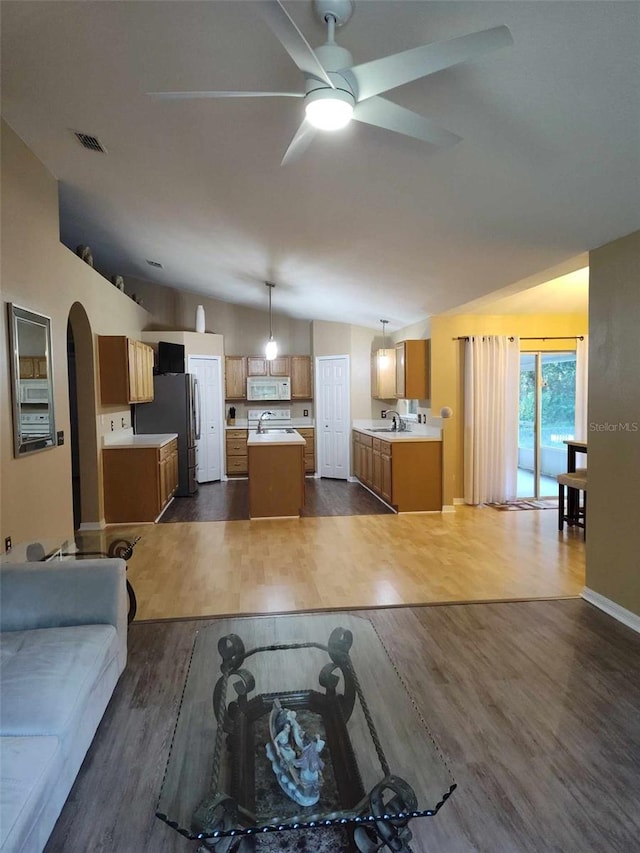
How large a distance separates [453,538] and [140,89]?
440 centimetres

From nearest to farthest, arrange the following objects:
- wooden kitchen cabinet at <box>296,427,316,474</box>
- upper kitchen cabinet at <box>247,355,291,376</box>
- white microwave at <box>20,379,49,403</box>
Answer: white microwave at <box>20,379,49,403</box> → wooden kitchen cabinet at <box>296,427,316,474</box> → upper kitchen cabinet at <box>247,355,291,376</box>

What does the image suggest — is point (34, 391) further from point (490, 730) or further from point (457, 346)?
point (457, 346)

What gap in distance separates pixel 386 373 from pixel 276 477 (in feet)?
8.93

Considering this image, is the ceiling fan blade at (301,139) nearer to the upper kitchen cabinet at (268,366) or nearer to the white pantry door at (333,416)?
the white pantry door at (333,416)

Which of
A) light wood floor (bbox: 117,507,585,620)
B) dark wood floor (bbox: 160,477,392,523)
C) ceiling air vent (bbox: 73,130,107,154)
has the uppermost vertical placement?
ceiling air vent (bbox: 73,130,107,154)

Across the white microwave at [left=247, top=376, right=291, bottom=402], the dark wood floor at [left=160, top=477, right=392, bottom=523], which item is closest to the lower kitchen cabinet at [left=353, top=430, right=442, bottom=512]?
the dark wood floor at [left=160, top=477, right=392, bottom=523]

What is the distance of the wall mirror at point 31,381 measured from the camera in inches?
122

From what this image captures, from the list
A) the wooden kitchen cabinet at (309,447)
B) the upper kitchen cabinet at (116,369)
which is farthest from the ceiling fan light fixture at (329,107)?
the wooden kitchen cabinet at (309,447)

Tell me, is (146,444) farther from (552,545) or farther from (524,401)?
(524,401)

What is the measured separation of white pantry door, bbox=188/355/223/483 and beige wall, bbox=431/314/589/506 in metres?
3.79

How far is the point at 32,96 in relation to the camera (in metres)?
2.84

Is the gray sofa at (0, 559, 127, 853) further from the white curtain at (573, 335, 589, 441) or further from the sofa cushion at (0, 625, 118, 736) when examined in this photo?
the white curtain at (573, 335, 589, 441)

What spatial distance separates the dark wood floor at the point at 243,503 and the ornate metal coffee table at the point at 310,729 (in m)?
3.63

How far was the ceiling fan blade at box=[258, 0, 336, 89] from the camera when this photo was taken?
4.25 feet
